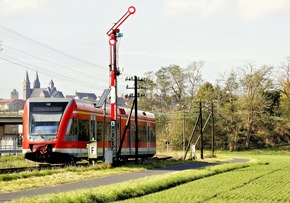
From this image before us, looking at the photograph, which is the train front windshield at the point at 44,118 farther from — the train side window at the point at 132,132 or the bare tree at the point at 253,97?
the bare tree at the point at 253,97

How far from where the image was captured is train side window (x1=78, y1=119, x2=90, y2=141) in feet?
102

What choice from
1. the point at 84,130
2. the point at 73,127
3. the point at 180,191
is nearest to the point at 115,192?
the point at 180,191

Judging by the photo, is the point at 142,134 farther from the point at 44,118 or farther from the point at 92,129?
the point at 44,118

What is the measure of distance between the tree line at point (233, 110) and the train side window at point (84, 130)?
5024 centimetres

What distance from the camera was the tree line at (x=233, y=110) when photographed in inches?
3472

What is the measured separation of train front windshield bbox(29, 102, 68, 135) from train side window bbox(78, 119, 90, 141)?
192 centimetres

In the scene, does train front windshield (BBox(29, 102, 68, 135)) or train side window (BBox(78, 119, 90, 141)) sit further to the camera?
train side window (BBox(78, 119, 90, 141))

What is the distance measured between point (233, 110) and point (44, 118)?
65.4m

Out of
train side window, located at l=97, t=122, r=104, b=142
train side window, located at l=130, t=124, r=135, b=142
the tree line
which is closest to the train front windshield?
train side window, located at l=97, t=122, r=104, b=142

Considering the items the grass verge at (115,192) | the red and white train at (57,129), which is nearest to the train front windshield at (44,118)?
the red and white train at (57,129)

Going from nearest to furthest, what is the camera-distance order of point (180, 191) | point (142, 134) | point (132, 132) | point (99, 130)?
point (180, 191), point (99, 130), point (132, 132), point (142, 134)

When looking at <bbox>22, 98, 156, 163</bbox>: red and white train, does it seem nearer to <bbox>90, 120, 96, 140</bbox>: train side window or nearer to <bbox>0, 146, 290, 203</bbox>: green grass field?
<bbox>90, 120, 96, 140</bbox>: train side window

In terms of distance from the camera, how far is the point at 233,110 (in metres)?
91.8

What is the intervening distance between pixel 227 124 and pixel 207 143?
14.2 feet
